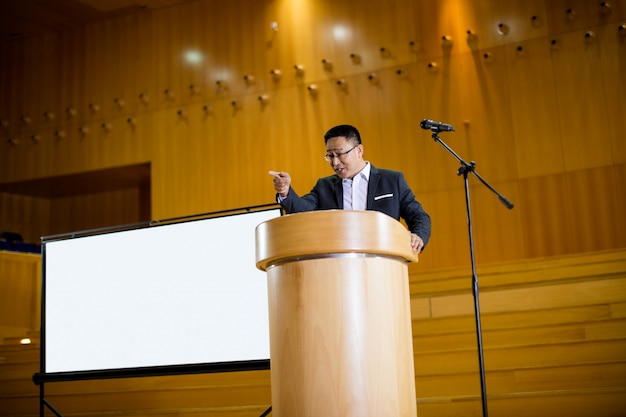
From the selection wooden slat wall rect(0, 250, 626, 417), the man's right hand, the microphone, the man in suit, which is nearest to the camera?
the man's right hand

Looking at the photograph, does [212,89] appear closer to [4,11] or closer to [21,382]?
[4,11]

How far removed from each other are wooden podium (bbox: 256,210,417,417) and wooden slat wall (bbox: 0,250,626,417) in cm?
166

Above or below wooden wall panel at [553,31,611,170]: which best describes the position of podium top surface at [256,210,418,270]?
below

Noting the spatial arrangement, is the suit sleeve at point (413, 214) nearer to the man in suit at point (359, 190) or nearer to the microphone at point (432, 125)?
the man in suit at point (359, 190)

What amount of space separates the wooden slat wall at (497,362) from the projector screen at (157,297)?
936 millimetres

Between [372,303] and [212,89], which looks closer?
[372,303]

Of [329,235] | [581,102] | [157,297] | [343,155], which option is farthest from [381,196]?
[581,102]

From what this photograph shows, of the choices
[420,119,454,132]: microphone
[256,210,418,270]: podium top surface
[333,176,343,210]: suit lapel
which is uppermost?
[420,119,454,132]: microphone

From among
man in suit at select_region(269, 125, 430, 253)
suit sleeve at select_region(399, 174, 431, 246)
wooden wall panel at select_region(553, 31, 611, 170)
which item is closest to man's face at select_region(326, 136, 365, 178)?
man in suit at select_region(269, 125, 430, 253)

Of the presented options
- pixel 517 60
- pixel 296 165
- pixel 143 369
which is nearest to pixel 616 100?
pixel 517 60

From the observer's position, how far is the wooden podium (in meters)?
2.05

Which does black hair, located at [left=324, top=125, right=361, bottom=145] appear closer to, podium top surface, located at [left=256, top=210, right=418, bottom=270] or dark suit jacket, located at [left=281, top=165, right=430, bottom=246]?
dark suit jacket, located at [left=281, top=165, right=430, bottom=246]

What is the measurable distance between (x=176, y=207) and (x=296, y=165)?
1447 mm

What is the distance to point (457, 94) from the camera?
22.9ft
